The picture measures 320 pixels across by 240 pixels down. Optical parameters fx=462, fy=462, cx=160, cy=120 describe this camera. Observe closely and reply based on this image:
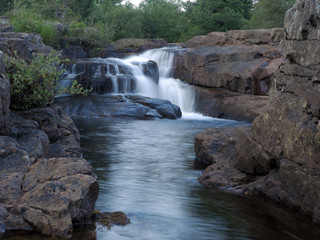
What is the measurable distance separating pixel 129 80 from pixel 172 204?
545 inches

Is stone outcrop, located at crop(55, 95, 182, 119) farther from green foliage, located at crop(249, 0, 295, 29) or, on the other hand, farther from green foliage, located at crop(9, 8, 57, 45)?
green foliage, located at crop(249, 0, 295, 29)

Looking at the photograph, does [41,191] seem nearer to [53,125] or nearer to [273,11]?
[53,125]

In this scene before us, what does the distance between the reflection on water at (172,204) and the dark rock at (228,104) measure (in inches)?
245

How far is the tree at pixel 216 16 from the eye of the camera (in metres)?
34.2

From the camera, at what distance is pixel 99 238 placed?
528cm

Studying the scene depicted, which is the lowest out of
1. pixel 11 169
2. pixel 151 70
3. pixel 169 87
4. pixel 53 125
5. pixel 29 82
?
pixel 11 169

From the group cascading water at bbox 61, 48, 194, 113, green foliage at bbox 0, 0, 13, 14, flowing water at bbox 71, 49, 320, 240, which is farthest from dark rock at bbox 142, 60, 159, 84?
green foliage at bbox 0, 0, 13, 14

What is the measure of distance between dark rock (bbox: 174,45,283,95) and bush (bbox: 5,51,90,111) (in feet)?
36.3

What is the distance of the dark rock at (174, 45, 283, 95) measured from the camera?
1817cm

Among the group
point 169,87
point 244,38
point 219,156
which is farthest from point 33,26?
point 219,156

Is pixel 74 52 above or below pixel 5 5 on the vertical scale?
below

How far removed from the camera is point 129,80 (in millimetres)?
20328

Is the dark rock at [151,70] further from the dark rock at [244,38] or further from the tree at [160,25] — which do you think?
the tree at [160,25]

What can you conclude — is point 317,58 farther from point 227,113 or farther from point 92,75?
point 92,75
